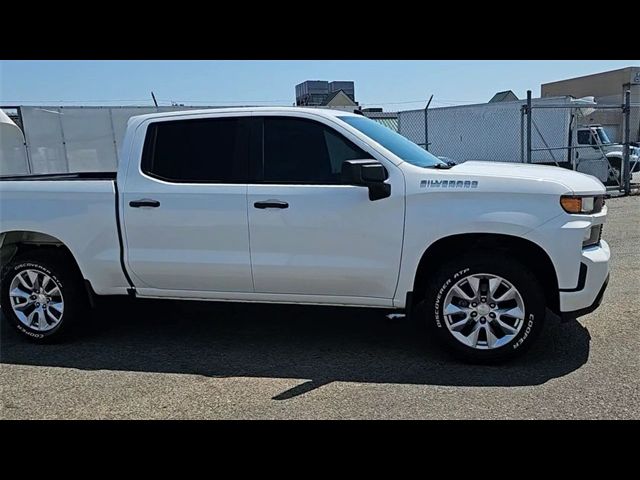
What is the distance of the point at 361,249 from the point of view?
431 centimetres

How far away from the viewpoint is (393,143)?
15.4 feet

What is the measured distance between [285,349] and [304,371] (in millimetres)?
507

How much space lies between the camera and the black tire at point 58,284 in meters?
5.00

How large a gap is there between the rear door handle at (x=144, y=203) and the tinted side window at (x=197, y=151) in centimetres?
23

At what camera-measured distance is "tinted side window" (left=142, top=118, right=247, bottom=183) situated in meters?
4.65

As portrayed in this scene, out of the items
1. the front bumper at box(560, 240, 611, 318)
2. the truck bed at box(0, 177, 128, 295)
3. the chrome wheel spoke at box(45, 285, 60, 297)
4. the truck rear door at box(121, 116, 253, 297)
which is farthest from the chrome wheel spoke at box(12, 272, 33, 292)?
the front bumper at box(560, 240, 611, 318)

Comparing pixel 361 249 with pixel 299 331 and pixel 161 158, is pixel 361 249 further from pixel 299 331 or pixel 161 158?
pixel 161 158

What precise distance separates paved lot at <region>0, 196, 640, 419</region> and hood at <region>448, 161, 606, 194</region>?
1325 millimetres

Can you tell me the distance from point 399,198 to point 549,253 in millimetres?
1158

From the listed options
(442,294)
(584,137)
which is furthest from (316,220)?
(584,137)

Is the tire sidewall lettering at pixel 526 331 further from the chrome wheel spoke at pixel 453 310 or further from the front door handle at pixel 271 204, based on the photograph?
the front door handle at pixel 271 204

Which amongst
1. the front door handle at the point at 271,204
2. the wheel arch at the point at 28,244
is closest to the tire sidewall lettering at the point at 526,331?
the front door handle at the point at 271,204

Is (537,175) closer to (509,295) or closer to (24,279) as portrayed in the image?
(509,295)
